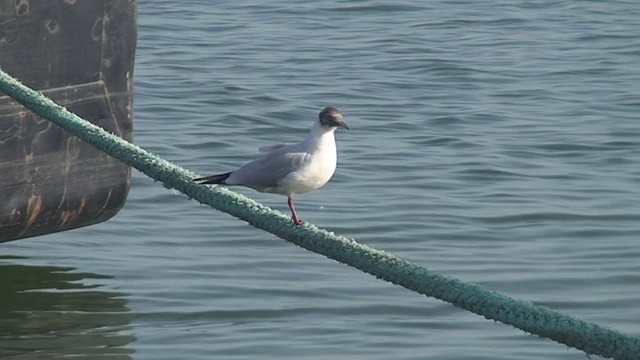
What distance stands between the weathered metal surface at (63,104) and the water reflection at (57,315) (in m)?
0.43

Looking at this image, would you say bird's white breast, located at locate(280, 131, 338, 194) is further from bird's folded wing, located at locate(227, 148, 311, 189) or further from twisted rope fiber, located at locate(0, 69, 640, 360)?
twisted rope fiber, located at locate(0, 69, 640, 360)

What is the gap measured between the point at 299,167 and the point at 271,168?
14 centimetres

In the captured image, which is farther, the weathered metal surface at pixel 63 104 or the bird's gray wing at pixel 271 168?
the weathered metal surface at pixel 63 104

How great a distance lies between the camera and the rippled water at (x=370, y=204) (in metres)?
6.93

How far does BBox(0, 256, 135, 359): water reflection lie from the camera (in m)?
6.69

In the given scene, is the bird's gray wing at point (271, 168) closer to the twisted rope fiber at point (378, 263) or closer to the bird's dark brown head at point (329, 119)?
the bird's dark brown head at point (329, 119)

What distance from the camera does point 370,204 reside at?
29.2 ft

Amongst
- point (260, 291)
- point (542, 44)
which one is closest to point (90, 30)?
point (260, 291)

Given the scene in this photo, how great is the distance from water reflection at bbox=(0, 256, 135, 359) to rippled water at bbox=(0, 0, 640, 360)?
13 mm

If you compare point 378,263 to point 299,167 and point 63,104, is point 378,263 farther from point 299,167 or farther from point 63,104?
point 63,104

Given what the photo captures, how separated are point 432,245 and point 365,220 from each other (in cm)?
57

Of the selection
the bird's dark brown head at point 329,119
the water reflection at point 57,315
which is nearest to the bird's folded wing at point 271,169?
the bird's dark brown head at point 329,119

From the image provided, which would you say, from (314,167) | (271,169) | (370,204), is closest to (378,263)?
(314,167)

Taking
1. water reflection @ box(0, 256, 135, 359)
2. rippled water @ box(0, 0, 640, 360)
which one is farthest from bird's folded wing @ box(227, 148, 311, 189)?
water reflection @ box(0, 256, 135, 359)
